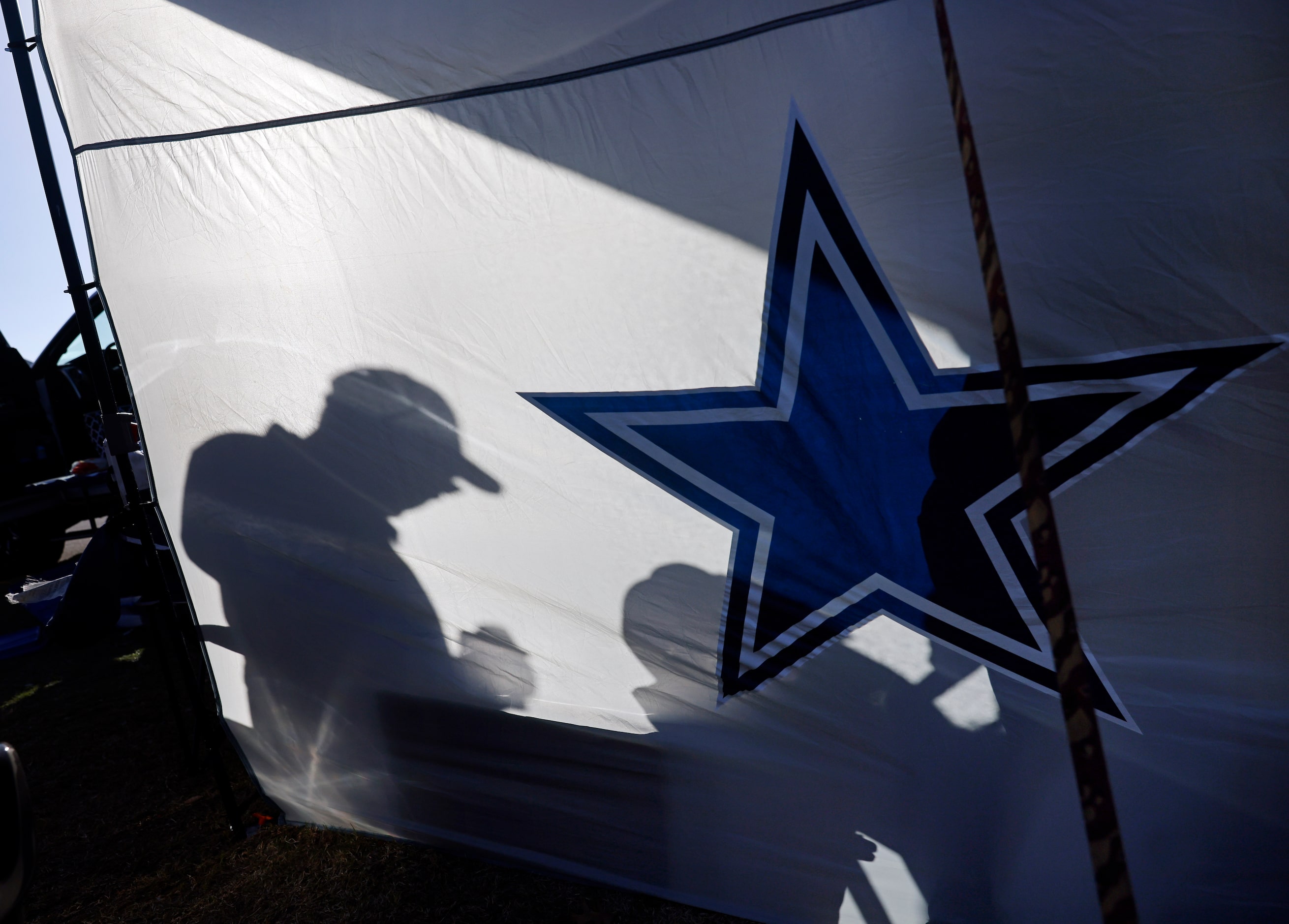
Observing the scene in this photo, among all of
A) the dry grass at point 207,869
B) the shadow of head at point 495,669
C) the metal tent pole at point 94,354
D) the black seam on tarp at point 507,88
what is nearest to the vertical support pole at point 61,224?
the metal tent pole at point 94,354

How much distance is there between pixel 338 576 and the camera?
7.40 feet

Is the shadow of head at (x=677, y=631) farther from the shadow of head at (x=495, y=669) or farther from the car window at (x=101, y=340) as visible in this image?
the car window at (x=101, y=340)

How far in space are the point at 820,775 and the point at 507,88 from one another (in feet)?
6.46

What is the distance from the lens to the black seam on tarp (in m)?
1.65

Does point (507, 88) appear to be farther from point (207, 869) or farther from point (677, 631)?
point (207, 869)

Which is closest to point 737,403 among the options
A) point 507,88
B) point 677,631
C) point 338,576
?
point 677,631

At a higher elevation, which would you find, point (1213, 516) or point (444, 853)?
point (1213, 516)

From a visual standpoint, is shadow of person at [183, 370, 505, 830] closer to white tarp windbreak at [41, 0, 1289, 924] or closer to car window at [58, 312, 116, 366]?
white tarp windbreak at [41, 0, 1289, 924]

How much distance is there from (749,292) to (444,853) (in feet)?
6.84

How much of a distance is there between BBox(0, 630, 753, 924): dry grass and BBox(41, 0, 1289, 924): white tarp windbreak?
15cm

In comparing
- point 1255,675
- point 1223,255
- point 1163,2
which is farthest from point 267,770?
point 1163,2

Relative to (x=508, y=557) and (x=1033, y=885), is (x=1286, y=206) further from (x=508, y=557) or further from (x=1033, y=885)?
(x=508, y=557)

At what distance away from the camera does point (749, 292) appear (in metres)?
1.77

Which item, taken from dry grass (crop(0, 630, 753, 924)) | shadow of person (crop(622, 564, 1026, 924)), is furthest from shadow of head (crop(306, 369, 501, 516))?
dry grass (crop(0, 630, 753, 924))
